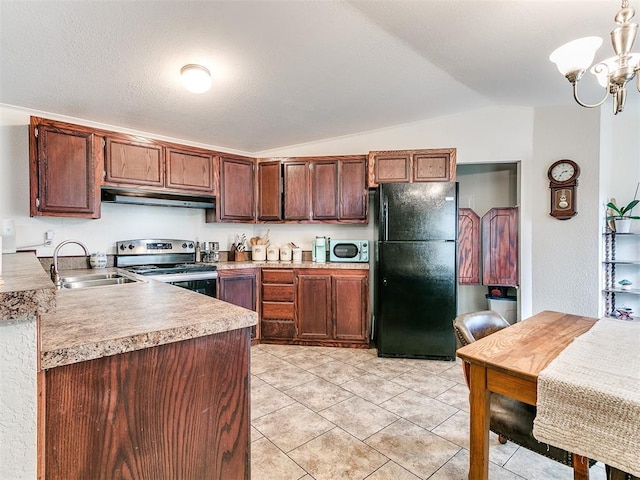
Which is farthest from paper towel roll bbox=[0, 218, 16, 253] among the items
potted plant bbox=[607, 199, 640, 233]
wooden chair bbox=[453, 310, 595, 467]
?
potted plant bbox=[607, 199, 640, 233]

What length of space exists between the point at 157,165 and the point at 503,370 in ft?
11.0

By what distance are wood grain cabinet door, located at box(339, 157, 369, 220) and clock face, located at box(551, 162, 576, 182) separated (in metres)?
1.89

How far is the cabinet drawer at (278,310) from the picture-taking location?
3.64 metres

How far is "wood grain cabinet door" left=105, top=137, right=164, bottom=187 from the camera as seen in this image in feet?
9.87

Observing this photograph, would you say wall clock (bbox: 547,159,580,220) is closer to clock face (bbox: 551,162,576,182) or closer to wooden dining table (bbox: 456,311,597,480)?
clock face (bbox: 551,162,576,182)

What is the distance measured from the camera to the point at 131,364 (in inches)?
35.9

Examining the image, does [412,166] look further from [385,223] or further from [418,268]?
[418,268]

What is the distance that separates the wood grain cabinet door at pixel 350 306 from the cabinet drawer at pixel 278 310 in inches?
19.6

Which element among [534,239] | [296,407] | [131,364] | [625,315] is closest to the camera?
[131,364]

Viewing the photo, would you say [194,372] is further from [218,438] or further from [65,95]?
[65,95]

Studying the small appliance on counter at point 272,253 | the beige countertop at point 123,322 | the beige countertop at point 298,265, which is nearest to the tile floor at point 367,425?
the beige countertop at point 298,265

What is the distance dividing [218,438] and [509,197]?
13.3ft

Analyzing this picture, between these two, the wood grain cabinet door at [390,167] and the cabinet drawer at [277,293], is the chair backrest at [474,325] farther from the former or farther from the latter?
the cabinet drawer at [277,293]

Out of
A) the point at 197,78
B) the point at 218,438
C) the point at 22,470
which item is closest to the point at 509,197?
the point at 197,78
